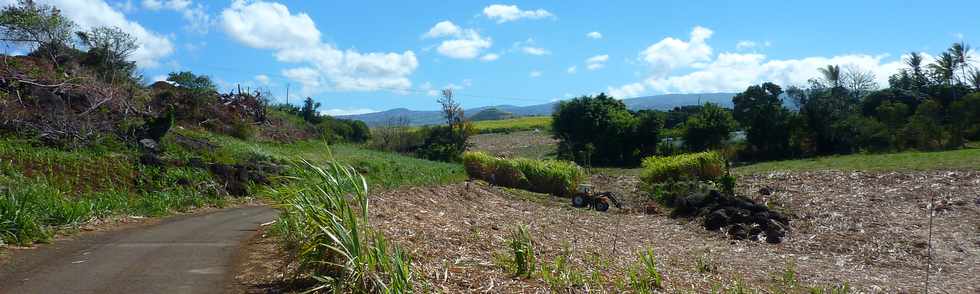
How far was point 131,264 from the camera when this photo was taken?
7242 mm

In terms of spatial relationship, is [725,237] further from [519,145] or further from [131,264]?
[519,145]

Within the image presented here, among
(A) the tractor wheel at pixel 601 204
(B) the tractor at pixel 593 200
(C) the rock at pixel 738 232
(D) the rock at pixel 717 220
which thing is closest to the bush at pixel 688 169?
(B) the tractor at pixel 593 200

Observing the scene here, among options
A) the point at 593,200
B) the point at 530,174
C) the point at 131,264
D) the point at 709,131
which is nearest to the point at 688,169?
the point at 593,200

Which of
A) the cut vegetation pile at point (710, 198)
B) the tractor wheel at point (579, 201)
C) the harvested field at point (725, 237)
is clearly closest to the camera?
the harvested field at point (725, 237)

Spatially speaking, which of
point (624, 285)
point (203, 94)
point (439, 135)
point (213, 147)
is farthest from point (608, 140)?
point (624, 285)

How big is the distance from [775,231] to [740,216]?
45.4 inches

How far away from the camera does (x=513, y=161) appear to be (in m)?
24.7

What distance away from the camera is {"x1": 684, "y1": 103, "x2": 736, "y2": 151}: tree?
126ft

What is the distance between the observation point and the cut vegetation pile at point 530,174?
2386 centimetres

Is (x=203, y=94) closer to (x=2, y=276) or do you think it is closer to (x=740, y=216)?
(x=740, y=216)

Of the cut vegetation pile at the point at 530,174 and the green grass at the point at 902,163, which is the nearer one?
the green grass at the point at 902,163

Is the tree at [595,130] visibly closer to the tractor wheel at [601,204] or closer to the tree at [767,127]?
the tree at [767,127]

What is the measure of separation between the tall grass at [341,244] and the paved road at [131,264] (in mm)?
902

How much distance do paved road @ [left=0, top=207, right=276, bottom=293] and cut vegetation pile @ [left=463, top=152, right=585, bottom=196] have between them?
14518 millimetres
